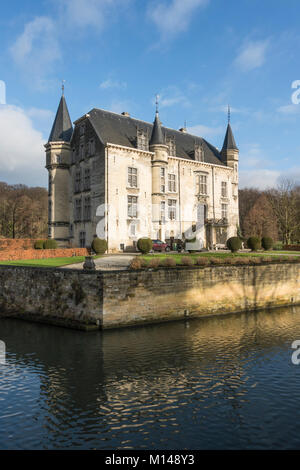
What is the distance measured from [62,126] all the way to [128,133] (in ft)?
28.9

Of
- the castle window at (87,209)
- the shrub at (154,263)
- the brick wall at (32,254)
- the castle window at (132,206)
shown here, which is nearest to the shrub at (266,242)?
the castle window at (132,206)

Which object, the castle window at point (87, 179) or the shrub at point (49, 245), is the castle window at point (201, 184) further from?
the shrub at point (49, 245)

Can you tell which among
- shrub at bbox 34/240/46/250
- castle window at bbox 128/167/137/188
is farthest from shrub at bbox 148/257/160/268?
castle window at bbox 128/167/137/188

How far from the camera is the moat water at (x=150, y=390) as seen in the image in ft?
27.0

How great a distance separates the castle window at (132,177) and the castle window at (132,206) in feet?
4.29

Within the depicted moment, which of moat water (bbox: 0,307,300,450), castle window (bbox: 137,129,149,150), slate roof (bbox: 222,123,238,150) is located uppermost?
slate roof (bbox: 222,123,238,150)

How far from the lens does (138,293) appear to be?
1933cm

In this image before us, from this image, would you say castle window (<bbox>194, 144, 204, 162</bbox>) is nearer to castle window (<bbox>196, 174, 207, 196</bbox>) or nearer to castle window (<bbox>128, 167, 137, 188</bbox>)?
castle window (<bbox>196, 174, 207, 196</bbox>)

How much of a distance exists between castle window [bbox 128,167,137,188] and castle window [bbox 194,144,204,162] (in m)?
10.1

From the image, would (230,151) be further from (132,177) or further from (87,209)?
(87,209)

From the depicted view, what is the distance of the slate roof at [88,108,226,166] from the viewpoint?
38325 millimetres

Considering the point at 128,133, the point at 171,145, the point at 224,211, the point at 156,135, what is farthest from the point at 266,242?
the point at 128,133
